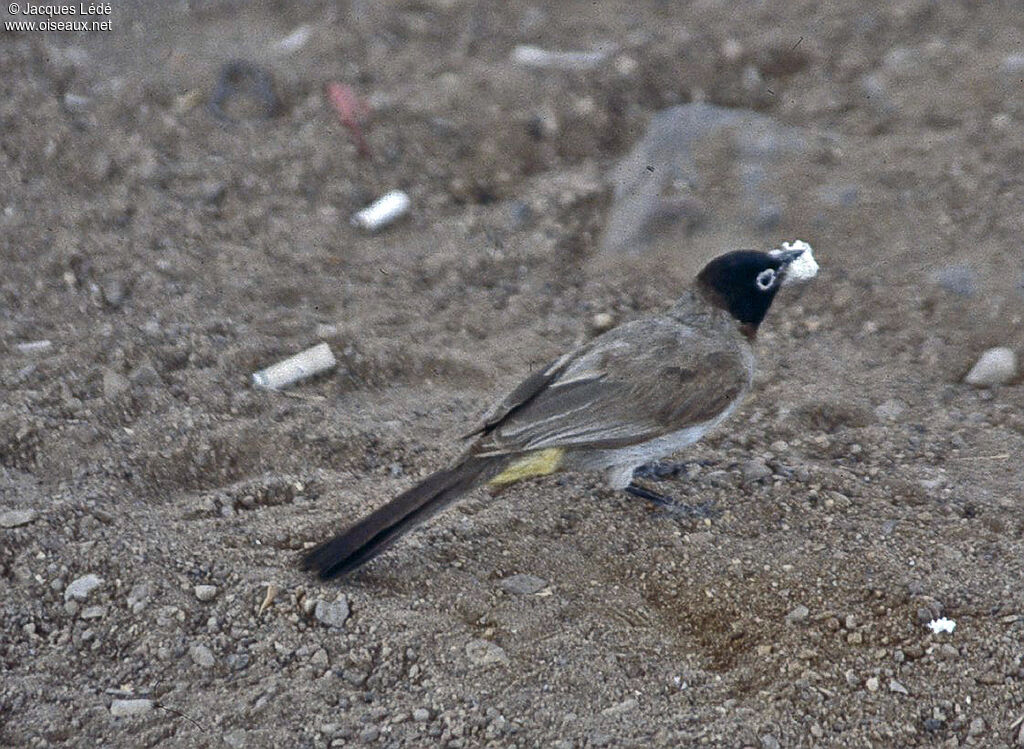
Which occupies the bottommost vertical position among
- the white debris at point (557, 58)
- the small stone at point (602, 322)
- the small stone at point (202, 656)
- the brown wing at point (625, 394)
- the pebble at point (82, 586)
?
the small stone at point (602, 322)

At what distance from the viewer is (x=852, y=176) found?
7.02 metres

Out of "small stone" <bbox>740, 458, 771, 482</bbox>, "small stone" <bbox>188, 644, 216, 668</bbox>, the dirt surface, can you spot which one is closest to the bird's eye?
the dirt surface

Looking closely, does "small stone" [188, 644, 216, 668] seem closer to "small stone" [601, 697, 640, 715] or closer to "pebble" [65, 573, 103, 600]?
"pebble" [65, 573, 103, 600]

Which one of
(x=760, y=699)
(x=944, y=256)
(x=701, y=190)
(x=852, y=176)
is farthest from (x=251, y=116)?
(x=760, y=699)

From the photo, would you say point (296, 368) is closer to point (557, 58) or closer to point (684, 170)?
point (684, 170)

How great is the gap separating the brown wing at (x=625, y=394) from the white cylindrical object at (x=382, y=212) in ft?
6.99

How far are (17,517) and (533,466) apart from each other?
77.0 inches

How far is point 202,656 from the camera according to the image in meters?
4.39

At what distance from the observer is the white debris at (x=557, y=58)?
810 cm

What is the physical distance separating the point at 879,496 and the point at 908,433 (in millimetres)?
496

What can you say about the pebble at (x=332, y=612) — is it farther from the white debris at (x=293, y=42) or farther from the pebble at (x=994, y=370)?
the white debris at (x=293, y=42)

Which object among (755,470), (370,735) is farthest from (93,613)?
(755,470)

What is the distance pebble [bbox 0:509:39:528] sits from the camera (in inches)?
188

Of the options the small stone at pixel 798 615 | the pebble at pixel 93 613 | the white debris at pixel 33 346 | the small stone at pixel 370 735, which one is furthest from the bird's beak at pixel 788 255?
the white debris at pixel 33 346
